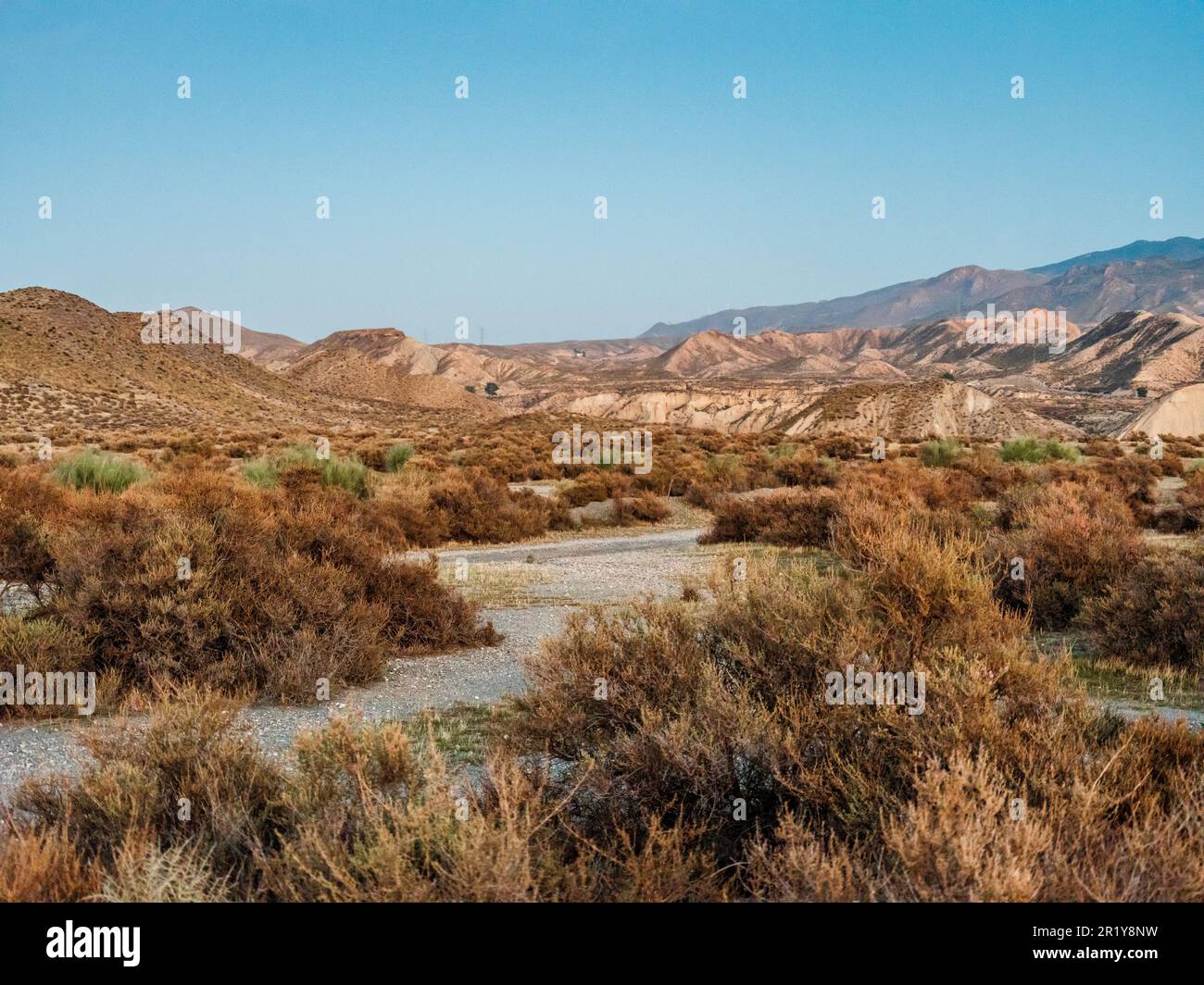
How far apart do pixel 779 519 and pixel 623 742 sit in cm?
1205

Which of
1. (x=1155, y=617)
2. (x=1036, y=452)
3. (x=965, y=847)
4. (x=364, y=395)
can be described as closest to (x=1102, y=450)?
(x=1036, y=452)

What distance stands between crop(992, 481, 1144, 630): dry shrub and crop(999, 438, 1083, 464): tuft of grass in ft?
67.9

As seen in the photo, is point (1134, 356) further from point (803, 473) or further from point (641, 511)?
point (641, 511)

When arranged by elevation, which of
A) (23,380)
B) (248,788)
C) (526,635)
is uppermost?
(23,380)

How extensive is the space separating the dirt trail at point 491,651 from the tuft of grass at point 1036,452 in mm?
16903

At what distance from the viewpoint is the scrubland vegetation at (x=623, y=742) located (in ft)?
9.62

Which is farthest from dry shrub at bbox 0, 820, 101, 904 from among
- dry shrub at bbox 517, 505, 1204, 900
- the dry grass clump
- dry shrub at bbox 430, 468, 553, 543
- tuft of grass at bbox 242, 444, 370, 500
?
tuft of grass at bbox 242, 444, 370, 500

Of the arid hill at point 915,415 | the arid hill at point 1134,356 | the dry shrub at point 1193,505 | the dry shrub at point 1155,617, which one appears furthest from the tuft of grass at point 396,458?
the arid hill at point 1134,356

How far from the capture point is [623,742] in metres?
4.04

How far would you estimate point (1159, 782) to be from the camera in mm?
3723

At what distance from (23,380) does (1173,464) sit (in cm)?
5716

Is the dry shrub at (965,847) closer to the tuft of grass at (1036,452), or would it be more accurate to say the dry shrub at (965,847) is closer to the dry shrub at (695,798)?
the dry shrub at (695,798)

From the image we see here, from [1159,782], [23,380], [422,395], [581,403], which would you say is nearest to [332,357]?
[422,395]
